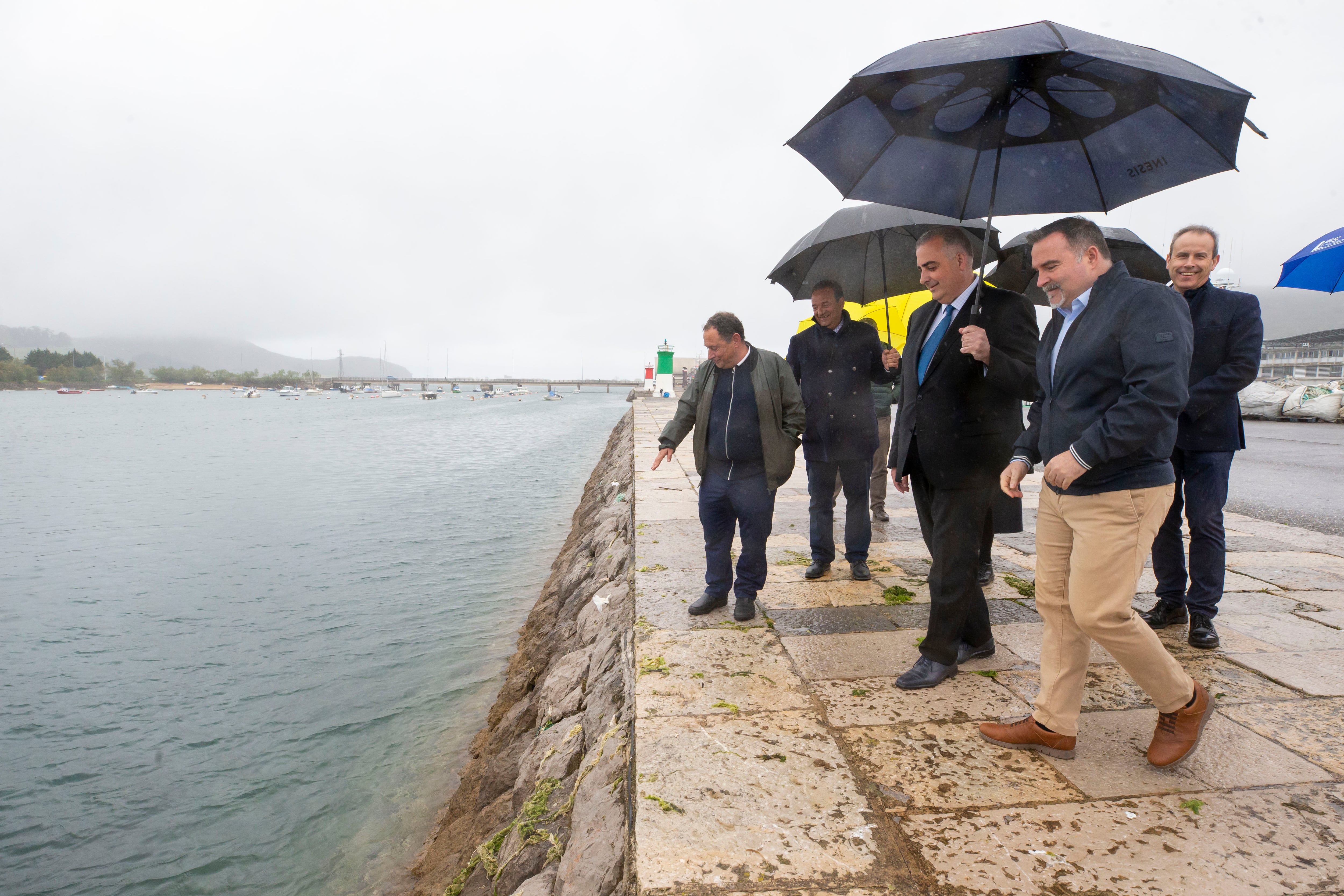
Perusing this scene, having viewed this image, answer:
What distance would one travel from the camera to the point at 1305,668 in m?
2.99

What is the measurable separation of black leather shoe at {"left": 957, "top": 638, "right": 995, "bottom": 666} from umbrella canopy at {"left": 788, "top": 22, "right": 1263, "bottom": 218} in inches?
72.1

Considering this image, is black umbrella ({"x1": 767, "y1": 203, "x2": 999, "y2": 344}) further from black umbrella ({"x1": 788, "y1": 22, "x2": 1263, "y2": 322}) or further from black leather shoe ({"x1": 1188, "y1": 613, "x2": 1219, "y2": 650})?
black leather shoe ({"x1": 1188, "y1": 613, "x2": 1219, "y2": 650})

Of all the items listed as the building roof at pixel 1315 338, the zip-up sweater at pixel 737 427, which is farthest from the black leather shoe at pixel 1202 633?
the building roof at pixel 1315 338

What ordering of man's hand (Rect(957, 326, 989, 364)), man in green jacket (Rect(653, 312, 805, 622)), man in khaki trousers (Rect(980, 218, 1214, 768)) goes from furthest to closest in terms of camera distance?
1. man in green jacket (Rect(653, 312, 805, 622))
2. man's hand (Rect(957, 326, 989, 364))
3. man in khaki trousers (Rect(980, 218, 1214, 768))

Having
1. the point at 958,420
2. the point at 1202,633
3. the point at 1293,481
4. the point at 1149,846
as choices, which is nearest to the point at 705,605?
the point at 958,420

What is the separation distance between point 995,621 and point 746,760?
1.94m

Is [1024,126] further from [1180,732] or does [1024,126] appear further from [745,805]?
[745,805]

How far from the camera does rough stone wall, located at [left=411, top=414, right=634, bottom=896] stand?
8.16 feet

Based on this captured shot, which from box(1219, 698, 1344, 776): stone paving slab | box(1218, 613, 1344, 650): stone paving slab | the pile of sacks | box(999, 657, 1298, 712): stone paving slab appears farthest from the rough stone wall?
the pile of sacks

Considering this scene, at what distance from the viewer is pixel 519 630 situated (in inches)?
321

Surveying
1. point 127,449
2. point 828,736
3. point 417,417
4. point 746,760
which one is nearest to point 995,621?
point 828,736

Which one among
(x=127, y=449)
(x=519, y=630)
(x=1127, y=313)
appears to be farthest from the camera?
(x=127, y=449)

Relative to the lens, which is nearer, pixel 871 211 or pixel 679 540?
pixel 871 211

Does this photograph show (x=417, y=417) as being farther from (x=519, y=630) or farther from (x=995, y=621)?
(x=995, y=621)
